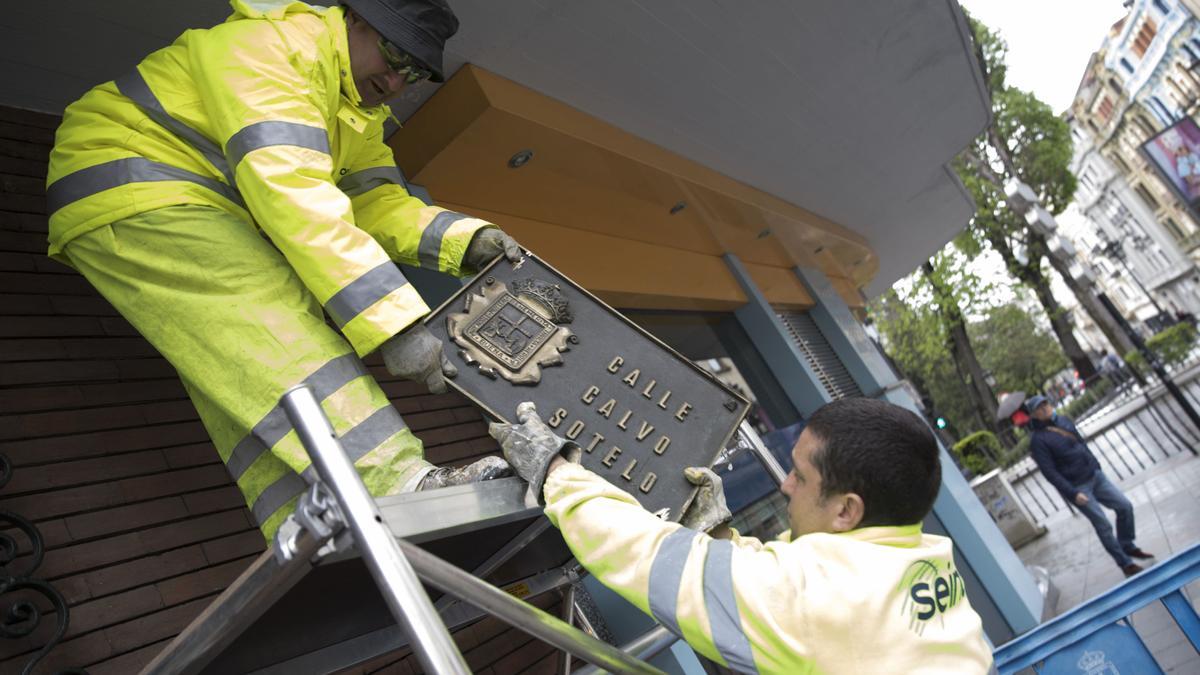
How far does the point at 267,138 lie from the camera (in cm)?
202

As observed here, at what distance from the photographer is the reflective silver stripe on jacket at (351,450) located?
77.6 inches

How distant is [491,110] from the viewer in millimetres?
4516

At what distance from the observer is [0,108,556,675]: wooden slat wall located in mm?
2486

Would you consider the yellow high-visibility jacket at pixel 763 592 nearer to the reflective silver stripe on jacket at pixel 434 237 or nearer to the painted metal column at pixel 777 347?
the reflective silver stripe on jacket at pixel 434 237

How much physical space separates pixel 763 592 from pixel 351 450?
3.29ft

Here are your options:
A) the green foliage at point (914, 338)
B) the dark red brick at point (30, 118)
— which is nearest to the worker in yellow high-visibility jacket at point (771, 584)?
the dark red brick at point (30, 118)

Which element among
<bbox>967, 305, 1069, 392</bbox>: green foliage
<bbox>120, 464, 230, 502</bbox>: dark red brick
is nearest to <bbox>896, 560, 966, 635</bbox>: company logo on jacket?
<bbox>120, 464, 230, 502</bbox>: dark red brick

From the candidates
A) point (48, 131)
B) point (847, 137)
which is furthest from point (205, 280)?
point (847, 137)

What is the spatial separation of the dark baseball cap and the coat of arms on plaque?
69 centimetres

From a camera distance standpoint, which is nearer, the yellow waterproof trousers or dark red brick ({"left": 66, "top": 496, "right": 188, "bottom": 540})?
the yellow waterproof trousers

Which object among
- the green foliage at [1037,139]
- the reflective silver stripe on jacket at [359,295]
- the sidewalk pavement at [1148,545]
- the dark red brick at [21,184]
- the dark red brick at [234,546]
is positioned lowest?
the sidewalk pavement at [1148,545]

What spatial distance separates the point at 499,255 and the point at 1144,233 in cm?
7692

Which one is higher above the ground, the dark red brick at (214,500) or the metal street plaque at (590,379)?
the dark red brick at (214,500)

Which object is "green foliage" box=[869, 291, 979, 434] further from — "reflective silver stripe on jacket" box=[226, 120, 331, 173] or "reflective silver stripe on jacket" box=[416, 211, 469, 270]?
"reflective silver stripe on jacket" box=[226, 120, 331, 173]
